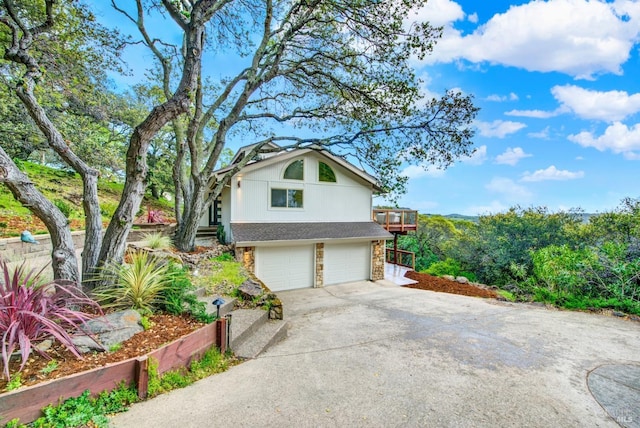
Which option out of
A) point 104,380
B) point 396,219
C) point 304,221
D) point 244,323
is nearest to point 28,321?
point 104,380

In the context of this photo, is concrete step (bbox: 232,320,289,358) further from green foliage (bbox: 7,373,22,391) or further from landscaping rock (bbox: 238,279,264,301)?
green foliage (bbox: 7,373,22,391)

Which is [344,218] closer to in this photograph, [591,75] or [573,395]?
[573,395]

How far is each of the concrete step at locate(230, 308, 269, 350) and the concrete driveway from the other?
0.48m

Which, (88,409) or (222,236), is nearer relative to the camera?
(88,409)

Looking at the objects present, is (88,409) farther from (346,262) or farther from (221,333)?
(346,262)

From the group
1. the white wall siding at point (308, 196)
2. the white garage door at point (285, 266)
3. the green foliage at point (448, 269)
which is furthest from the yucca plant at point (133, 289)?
the green foliage at point (448, 269)

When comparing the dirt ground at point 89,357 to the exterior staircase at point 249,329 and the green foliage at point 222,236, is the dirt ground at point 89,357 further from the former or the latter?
the green foliage at point 222,236

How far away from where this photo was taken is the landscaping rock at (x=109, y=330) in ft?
9.23

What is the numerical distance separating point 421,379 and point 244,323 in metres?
2.83

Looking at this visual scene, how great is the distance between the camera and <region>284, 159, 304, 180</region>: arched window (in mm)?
10838

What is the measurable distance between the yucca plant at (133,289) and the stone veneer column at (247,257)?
5.10 metres

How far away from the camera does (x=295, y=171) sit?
1097 centimetres

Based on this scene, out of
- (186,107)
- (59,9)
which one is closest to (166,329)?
(186,107)

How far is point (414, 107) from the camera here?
8820 millimetres
